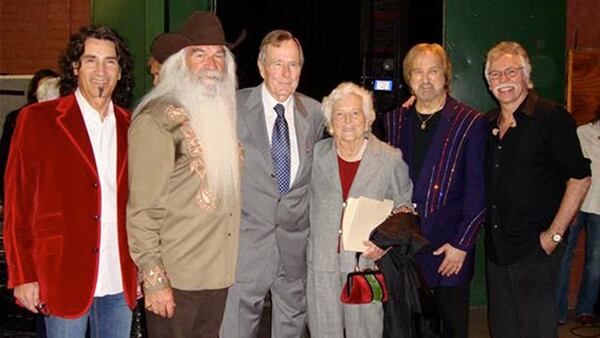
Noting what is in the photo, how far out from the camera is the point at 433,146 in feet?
11.0

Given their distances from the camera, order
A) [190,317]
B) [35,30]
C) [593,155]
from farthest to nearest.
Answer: [35,30], [593,155], [190,317]

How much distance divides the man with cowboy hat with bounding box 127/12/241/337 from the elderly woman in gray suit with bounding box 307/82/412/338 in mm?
483

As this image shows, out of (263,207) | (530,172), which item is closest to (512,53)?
(530,172)

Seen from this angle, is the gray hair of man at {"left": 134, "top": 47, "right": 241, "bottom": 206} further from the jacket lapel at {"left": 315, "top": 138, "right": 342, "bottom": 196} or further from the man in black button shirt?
the man in black button shirt

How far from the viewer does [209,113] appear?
110 inches

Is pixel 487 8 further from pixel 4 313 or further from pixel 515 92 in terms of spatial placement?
pixel 4 313

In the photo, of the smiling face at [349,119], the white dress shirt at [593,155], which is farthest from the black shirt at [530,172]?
the white dress shirt at [593,155]

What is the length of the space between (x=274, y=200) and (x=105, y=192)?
83cm

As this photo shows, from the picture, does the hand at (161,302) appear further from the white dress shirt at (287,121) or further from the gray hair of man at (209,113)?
the white dress shirt at (287,121)

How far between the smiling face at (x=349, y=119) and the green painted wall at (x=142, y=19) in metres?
2.40

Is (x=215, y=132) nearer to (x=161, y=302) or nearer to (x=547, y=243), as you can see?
(x=161, y=302)

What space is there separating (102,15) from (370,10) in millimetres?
3683

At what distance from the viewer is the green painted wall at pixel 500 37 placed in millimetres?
5465

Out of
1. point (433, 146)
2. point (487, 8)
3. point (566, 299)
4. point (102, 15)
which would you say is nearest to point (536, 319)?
point (433, 146)
